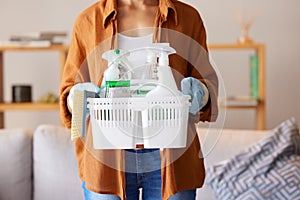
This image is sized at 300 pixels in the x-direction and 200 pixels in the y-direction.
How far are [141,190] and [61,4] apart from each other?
212 cm

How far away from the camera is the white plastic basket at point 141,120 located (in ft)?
3.28

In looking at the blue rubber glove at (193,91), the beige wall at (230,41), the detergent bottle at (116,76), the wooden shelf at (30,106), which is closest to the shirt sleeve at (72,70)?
the detergent bottle at (116,76)

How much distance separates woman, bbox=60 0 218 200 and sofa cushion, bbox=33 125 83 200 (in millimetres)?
989

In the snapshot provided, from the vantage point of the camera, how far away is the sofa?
2176 mm

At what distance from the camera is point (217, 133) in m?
1.15

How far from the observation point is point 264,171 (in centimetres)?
209

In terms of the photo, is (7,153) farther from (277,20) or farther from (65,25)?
(277,20)

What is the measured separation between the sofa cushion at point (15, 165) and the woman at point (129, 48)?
42.7 inches

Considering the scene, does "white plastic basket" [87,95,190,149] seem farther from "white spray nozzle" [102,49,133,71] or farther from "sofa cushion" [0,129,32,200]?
"sofa cushion" [0,129,32,200]

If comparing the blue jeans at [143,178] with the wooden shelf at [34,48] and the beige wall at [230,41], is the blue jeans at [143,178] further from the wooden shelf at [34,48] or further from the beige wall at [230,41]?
the beige wall at [230,41]

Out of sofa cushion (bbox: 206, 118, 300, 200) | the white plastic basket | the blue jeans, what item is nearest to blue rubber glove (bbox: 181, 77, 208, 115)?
the white plastic basket

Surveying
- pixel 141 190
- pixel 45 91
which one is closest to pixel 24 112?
pixel 45 91

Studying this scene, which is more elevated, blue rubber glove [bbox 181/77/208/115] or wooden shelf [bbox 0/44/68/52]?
wooden shelf [bbox 0/44/68/52]

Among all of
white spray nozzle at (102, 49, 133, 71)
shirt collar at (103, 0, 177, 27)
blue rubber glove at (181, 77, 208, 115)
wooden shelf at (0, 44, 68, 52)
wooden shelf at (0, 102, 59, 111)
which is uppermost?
wooden shelf at (0, 44, 68, 52)
